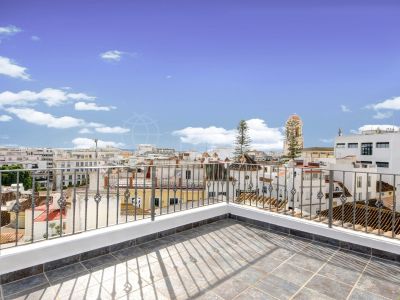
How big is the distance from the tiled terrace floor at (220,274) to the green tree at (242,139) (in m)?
28.9

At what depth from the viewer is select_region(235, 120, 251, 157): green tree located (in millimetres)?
31844

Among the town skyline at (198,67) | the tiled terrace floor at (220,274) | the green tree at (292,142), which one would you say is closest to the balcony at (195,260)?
the tiled terrace floor at (220,274)

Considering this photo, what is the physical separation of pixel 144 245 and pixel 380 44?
23.3 metres

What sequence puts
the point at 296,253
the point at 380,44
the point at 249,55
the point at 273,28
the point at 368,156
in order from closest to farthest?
the point at 296,253, the point at 273,28, the point at 380,44, the point at 249,55, the point at 368,156

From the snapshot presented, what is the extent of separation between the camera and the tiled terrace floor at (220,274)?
2080mm

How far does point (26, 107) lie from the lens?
307ft

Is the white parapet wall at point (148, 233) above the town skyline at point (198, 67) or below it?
below

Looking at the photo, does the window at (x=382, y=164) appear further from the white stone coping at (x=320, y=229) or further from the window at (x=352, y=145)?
the white stone coping at (x=320, y=229)

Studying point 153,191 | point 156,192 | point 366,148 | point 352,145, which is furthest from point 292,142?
point 153,191

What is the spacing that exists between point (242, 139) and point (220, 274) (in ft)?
99.2

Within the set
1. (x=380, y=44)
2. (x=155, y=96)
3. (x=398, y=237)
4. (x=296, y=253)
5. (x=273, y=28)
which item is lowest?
(x=296, y=253)

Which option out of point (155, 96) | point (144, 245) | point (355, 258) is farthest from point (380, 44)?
point (155, 96)

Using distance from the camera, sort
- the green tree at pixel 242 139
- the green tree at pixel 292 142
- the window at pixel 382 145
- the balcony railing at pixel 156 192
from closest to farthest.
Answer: the balcony railing at pixel 156 192, the window at pixel 382 145, the green tree at pixel 242 139, the green tree at pixel 292 142

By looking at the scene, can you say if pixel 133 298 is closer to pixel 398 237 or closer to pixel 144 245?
pixel 144 245
